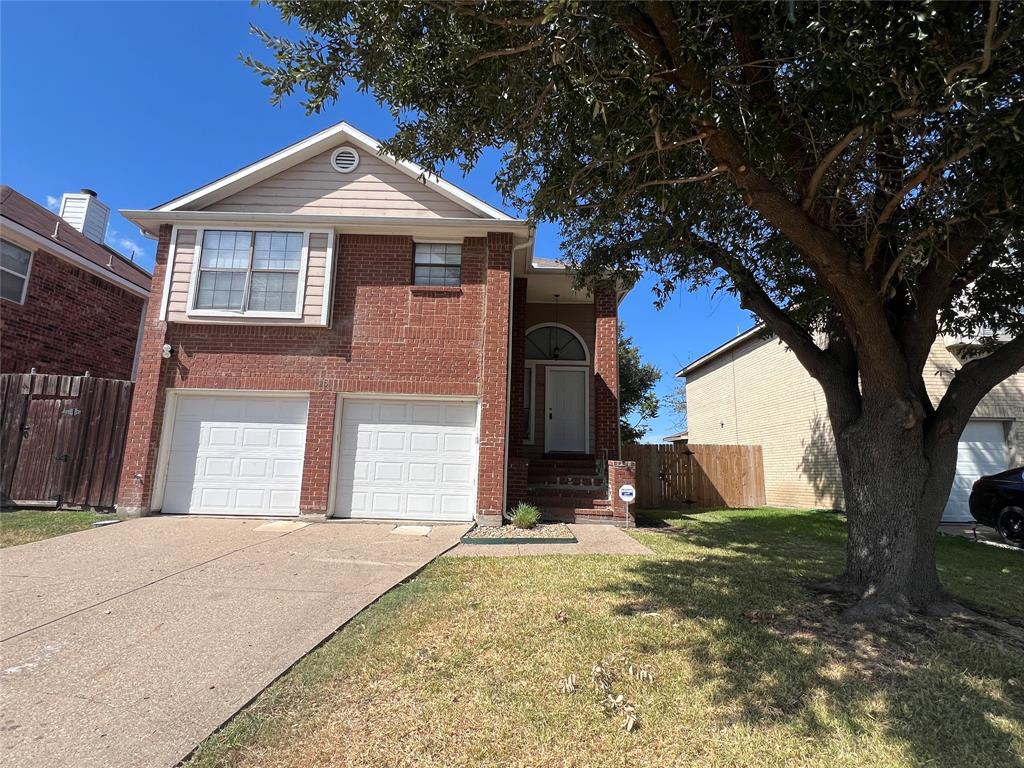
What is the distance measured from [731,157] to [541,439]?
29.6 ft

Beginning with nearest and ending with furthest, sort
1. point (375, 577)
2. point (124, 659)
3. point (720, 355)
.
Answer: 1. point (124, 659)
2. point (375, 577)
3. point (720, 355)

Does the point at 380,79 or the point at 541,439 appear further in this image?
the point at 541,439

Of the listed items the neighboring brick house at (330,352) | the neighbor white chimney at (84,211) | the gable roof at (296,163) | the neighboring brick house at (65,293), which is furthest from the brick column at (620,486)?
the neighbor white chimney at (84,211)

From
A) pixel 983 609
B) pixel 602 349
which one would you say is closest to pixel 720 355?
pixel 602 349

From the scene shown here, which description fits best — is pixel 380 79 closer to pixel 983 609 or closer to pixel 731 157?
pixel 731 157

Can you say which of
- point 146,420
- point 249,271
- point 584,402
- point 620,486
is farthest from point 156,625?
point 584,402

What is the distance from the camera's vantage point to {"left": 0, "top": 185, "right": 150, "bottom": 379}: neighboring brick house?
→ 11.4m

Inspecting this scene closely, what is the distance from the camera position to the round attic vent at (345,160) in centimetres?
1031

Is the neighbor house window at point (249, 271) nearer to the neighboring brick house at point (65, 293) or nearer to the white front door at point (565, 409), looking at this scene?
the neighboring brick house at point (65, 293)

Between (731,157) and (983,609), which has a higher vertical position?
(731,157)

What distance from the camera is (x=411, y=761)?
251 cm

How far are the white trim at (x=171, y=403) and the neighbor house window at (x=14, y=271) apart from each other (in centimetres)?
542

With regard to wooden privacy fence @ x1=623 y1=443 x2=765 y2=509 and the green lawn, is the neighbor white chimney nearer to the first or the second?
the green lawn

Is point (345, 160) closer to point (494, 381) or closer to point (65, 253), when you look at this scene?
point (494, 381)
